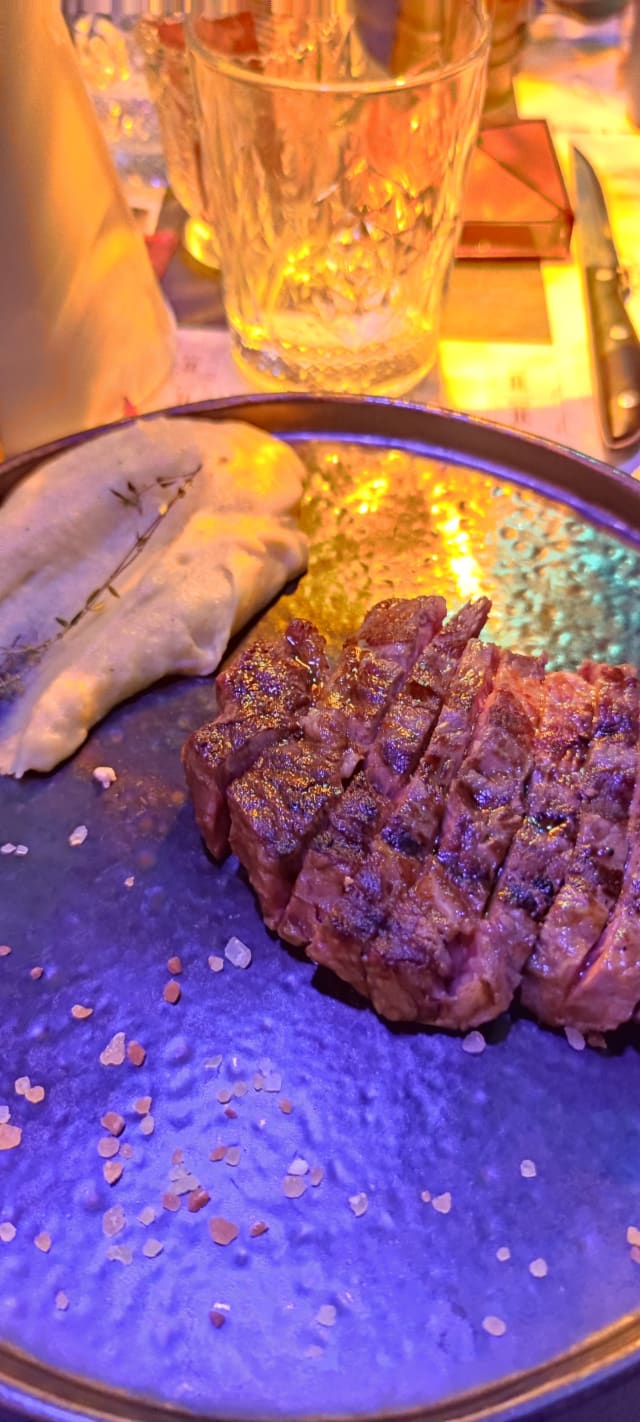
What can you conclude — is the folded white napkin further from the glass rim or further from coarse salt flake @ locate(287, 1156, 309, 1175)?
coarse salt flake @ locate(287, 1156, 309, 1175)

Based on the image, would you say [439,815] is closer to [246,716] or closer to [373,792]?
[373,792]

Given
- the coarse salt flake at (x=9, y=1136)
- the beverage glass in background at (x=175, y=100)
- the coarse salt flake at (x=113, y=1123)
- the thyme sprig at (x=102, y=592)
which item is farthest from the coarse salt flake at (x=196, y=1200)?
the beverage glass in background at (x=175, y=100)

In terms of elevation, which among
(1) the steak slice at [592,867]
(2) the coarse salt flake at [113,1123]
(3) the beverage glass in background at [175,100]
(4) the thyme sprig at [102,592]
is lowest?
(2) the coarse salt flake at [113,1123]

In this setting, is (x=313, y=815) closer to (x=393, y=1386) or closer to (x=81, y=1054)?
(x=81, y=1054)

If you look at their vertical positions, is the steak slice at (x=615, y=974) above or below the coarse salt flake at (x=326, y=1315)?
above

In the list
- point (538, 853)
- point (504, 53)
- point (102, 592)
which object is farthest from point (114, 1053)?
point (504, 53)

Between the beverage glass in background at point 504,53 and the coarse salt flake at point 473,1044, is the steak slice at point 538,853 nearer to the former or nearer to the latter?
the coarse salt flake at point 473,1044

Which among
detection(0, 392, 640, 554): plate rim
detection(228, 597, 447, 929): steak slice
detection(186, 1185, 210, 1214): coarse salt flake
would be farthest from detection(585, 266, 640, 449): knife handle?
detection(186, 1185, 210, 1214): coarse salt flake

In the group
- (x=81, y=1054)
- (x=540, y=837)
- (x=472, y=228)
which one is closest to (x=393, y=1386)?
(x=81, y=1054)
